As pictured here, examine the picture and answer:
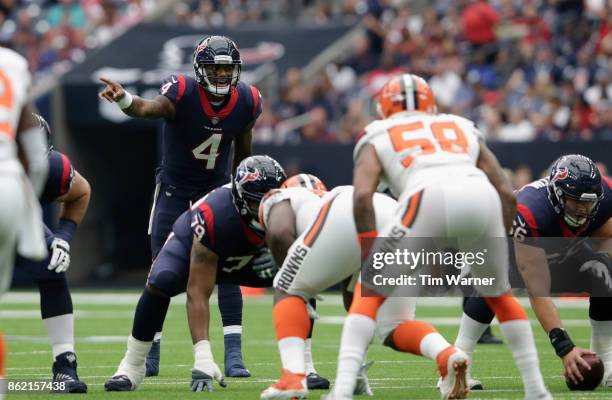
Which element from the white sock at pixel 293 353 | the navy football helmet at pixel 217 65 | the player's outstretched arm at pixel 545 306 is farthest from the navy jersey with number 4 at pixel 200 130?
the white sock at pixel 293 353

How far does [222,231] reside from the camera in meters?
Answer: 7.00

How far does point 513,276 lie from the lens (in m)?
8.79

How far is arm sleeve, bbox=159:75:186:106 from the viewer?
8141 mm

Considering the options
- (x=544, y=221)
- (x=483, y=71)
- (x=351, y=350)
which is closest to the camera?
(x=351, y=350)

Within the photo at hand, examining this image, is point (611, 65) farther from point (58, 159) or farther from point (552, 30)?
point (58, 159)

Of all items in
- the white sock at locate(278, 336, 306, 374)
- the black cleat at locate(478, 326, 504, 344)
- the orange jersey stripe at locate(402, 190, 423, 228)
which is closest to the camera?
the orange jersey stripe at locate(402, 190, 423, 228)

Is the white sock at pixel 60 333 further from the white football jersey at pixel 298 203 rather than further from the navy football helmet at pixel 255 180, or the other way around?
the white football jersey at pixel 298 203

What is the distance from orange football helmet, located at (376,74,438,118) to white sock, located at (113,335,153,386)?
2.17 meters

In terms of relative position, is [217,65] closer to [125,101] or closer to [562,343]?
[125,101]

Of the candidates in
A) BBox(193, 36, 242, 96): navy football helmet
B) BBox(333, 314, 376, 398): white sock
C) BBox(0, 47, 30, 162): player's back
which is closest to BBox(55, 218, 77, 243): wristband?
BBox(193, 36, 242, 96): navy football helmet

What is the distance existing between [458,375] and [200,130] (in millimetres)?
3033

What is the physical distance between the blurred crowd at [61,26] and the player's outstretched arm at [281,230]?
13125 millimetres

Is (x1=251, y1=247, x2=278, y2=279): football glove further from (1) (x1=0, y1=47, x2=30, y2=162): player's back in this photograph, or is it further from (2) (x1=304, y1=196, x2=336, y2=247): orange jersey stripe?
(1) (x1=0, y1=47, x2=30, y2=162): player's back

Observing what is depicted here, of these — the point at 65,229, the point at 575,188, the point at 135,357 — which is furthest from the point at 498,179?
the point at 65,229
